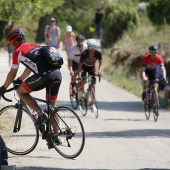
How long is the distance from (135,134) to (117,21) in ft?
60.4

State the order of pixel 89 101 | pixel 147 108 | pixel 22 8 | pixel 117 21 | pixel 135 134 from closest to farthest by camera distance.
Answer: pixel 135 134 → pixel 22 8 → pixel 147 108 → pixel 89 101 → pixel 117 21

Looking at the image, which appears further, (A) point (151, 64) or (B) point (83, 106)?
(B) point (83, 106)

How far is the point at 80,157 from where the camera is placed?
37.0 ft

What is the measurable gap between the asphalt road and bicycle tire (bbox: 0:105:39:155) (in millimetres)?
136

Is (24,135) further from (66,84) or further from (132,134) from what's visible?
(66,84)

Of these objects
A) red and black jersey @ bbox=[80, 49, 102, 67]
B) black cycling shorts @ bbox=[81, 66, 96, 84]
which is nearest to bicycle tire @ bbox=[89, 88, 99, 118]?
black cycling shorts @ bbox=[81, 66, 96, 84]

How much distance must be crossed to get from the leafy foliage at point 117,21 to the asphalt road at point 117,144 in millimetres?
12135

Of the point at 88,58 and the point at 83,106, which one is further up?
the point at 88,58

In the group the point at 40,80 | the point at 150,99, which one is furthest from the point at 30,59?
the point at 150,99

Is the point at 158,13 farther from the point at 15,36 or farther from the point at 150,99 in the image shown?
the point at 15,36

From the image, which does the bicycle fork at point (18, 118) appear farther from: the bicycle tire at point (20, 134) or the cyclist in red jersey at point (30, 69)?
the cyclist in red jersey at point (30, 69)

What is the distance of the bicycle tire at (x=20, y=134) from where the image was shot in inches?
453

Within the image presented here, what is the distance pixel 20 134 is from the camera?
1173 centimetres

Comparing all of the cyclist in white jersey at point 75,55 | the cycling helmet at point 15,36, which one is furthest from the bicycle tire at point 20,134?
the cyclist in white jersey at point 75,55
